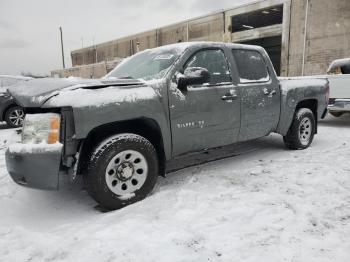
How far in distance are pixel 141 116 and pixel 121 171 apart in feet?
1.98

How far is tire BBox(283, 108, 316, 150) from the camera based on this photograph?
542 cm

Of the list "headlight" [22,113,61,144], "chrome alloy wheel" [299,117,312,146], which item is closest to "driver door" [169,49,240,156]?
"headlight" [22,113,61,144]

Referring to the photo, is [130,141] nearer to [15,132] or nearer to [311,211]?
[15,132]

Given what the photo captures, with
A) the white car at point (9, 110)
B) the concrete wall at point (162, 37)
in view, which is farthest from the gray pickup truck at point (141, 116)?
the concrete wall at point (162, 37)

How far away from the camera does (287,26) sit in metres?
22.7

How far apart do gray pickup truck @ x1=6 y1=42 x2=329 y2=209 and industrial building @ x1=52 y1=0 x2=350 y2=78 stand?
1795 centimetres

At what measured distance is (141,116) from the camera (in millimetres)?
3359

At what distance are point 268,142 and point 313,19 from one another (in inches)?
711

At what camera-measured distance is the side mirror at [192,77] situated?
3.61 m

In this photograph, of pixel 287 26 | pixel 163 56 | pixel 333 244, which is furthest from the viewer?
pixel 287 26

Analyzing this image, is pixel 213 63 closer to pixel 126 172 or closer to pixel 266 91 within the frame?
pixel 266 91

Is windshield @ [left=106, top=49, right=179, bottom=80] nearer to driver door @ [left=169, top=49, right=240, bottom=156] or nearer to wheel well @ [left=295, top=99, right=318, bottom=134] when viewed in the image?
driver door @ [left=169, top=49, right=240, bottom=156]

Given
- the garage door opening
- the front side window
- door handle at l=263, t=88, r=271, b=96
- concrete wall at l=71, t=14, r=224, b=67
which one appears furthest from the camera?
concrete wall at l=71, t=14, r=224, b=67

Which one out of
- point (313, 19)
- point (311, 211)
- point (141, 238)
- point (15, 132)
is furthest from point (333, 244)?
point (313, 19)
